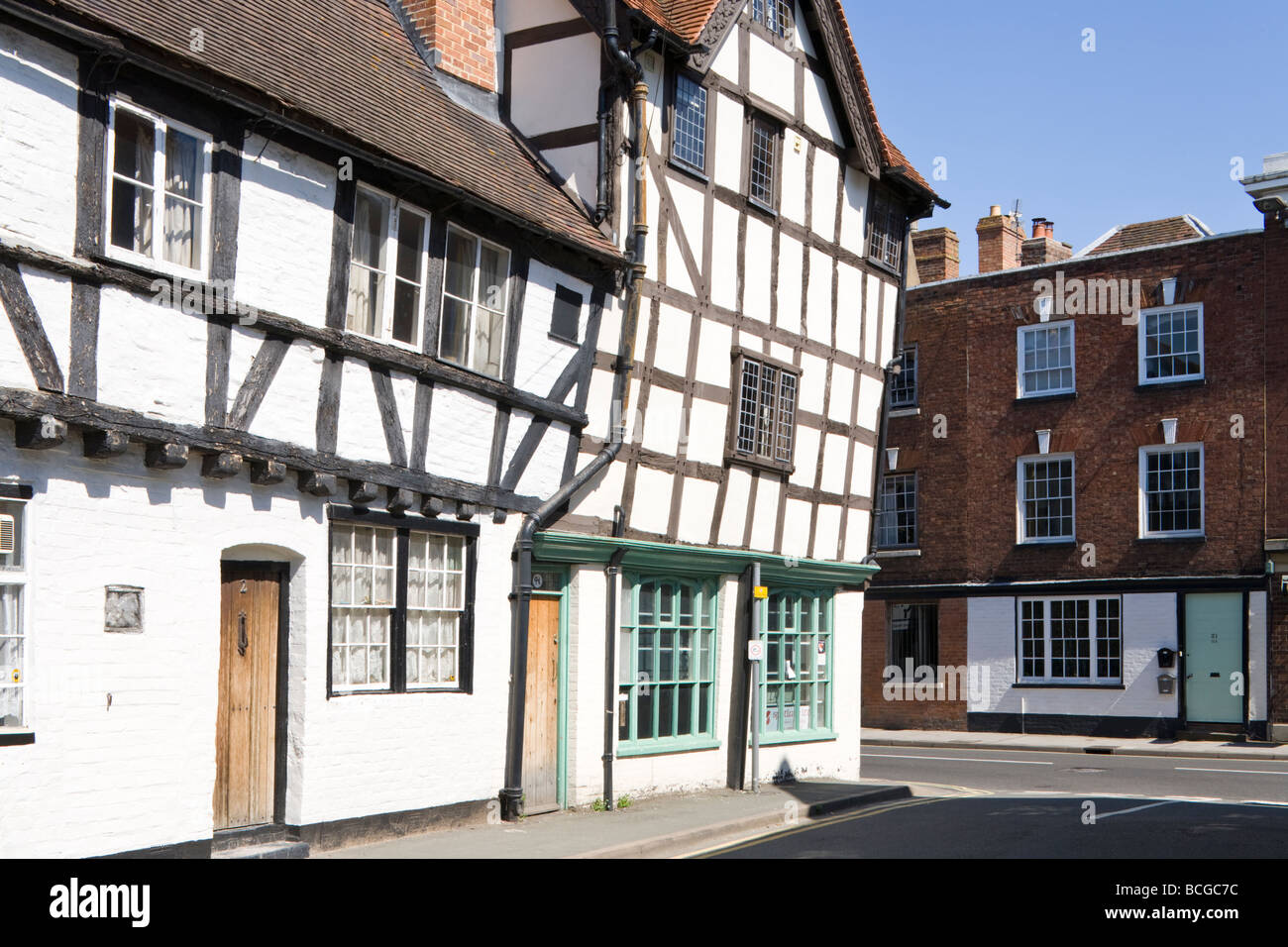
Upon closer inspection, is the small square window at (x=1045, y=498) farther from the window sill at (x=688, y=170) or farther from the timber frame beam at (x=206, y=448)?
the timber frame beam at (x=206, y=448)

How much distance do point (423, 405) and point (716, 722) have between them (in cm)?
651

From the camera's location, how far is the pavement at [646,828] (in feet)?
39.9

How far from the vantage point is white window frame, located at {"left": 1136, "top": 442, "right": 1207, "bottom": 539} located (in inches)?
1152

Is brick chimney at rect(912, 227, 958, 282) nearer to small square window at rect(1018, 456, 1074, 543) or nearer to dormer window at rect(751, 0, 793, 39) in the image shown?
small square window at rect(1018, 456, 1074, 543)

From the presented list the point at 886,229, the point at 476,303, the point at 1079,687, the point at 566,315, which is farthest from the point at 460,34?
the point at 1079,687

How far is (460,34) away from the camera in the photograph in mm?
16375

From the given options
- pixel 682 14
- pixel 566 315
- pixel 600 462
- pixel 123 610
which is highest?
pixel 682 14

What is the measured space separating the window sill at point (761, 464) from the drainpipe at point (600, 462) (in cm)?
217

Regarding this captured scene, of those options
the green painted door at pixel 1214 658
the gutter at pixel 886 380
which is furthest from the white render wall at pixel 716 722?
the green painted door at pixel 1214 658

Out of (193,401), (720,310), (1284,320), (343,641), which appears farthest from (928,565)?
(193,401)

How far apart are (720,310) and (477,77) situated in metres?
3.97

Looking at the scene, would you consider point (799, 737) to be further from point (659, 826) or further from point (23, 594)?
point (23, 594)

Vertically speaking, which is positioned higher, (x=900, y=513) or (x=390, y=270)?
(x=390, y=270)

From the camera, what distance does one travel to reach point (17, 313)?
9.34 meters
